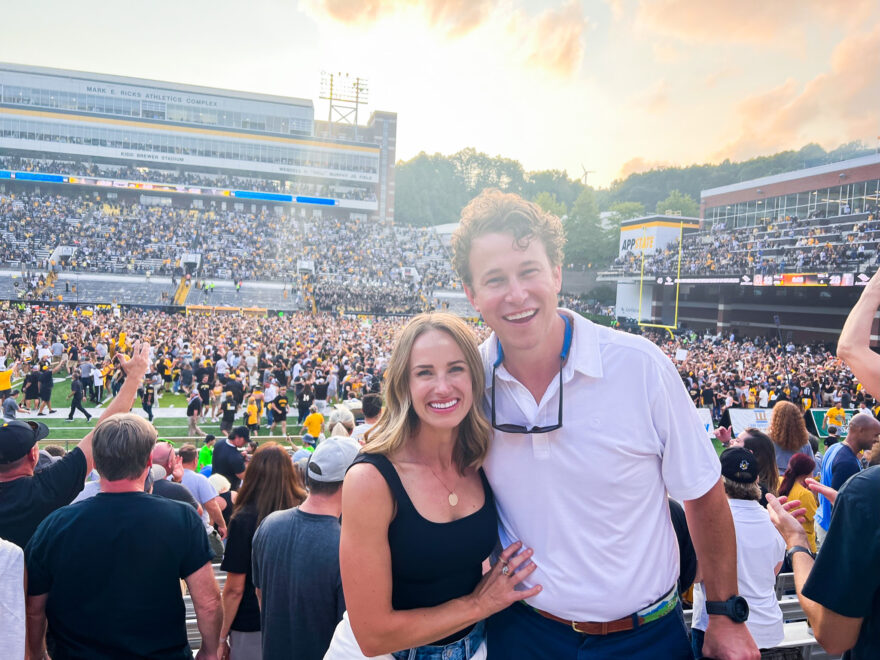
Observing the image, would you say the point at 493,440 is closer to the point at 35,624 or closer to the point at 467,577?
the point at 467,577

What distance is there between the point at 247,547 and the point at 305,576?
678 millimetres

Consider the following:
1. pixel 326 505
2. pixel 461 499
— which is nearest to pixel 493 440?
pixel 461 499

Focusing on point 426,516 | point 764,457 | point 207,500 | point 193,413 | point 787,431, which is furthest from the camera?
point 193,413

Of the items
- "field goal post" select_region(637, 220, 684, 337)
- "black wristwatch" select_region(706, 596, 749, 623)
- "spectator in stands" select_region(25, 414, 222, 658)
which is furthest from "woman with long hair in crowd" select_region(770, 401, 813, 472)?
"field goal post" select_region(637, 220, 684, 337)

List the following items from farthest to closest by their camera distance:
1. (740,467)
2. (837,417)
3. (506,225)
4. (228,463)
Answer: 1. (837,417)
2. (228,463)
3. (740,467)
4. (506,225)

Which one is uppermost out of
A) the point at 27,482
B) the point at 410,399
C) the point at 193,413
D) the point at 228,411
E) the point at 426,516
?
the point at 410,399

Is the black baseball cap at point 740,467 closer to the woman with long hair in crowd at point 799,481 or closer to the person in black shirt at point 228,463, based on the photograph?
the woman with long hair in crowd at point 799,481

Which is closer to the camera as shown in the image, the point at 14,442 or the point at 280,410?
the point at 14,442

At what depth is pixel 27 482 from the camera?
2.98 meters

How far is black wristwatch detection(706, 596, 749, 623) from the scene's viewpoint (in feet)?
6.31

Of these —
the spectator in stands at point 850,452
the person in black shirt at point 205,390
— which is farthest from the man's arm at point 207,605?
the person in black shirt at point 205,390

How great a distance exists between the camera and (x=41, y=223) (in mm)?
47562

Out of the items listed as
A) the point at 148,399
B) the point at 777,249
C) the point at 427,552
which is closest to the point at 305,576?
the point at 427,552

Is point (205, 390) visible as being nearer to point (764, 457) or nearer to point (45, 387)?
point (45, 387)
